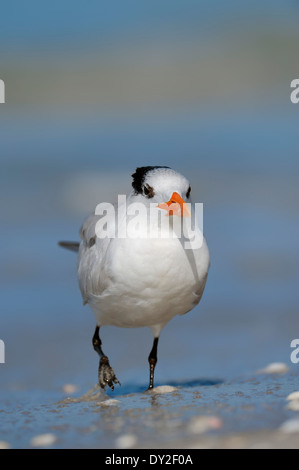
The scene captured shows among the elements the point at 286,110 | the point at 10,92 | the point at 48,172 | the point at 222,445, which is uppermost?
the point at 10,92

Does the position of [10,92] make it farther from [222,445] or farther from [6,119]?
[222,445]

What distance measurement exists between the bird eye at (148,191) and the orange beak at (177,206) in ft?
0.48

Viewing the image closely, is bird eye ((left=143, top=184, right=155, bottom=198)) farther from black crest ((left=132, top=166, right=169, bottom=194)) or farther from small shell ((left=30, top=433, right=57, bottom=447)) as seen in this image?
small shell ((left=30, top=433, right=57, bottom=447))

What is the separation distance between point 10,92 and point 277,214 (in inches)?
379

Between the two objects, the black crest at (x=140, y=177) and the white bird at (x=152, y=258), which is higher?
the black crest at (x=140, y=177)

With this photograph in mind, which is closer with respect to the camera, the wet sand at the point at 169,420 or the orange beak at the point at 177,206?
the wet sand at the point at 169,420

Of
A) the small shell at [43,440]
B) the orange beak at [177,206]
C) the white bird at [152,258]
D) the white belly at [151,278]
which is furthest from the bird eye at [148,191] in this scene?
the small shell at [43,440]

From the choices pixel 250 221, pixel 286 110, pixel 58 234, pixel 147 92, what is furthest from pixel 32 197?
pixel 147 92

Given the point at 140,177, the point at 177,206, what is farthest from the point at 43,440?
the point at 140,177

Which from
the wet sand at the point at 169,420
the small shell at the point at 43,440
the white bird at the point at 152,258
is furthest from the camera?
→ the white bird at the point at 152,258

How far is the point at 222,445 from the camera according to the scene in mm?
3320

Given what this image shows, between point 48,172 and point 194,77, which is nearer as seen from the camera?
point 48,172

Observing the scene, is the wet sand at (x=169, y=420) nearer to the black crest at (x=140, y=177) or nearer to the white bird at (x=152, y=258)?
the white bird at (x=152, y=258)

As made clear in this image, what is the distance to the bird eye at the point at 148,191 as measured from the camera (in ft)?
14.6
